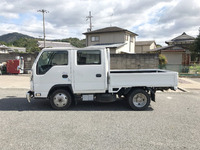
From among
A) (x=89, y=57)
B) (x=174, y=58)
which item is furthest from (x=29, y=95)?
(x=174, y=58)

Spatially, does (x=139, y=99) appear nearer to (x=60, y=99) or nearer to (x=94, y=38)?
(x=60, y=99)

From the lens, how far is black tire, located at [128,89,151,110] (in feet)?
17.9

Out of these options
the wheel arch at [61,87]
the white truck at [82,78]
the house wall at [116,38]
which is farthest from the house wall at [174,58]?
the wheel arch at [61,87]

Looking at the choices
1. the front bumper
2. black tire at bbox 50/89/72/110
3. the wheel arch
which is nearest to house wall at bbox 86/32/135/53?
the wheel arch

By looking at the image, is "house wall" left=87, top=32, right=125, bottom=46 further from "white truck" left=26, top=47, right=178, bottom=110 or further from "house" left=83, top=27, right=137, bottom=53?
"white truck" left=26, top=47, right=178, bottom=110

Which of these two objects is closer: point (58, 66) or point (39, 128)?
point (39, 128)

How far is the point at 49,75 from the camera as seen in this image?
5.28 meters

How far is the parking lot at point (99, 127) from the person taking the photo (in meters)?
3.30

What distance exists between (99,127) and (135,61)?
10.9 m

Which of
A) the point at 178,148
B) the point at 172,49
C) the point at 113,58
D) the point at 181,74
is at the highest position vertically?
the point at 172,49

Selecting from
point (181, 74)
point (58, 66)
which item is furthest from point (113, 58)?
point (58, 66)

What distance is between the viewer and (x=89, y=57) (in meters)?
5.31

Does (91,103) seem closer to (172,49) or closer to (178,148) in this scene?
(178,148)

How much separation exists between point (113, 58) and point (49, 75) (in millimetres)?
9706
